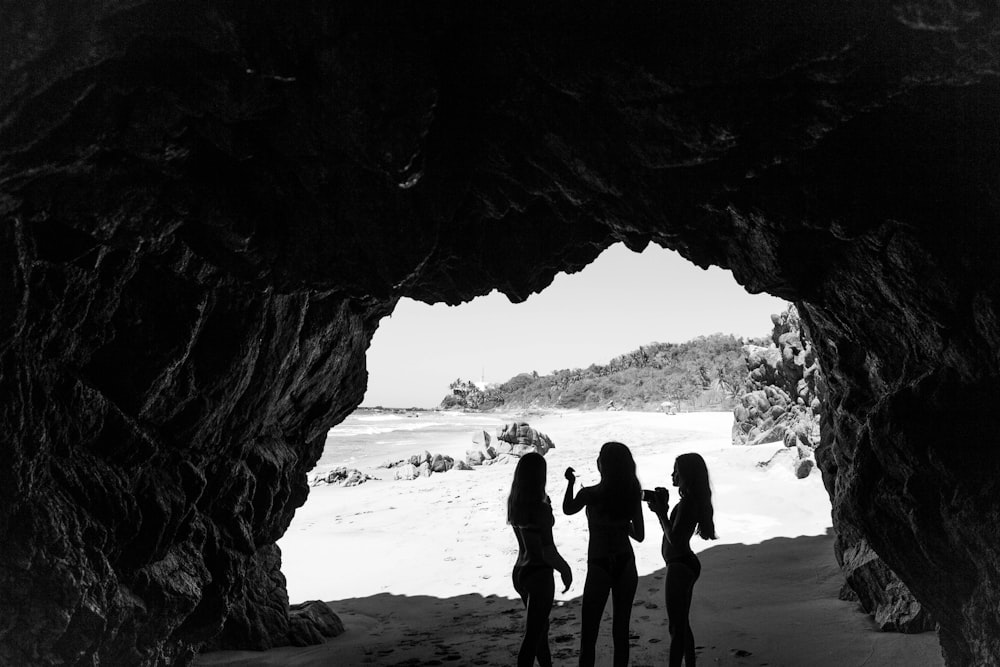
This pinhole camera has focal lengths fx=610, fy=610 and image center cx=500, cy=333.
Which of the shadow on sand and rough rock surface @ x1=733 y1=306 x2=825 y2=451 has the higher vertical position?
rough rock surface @ x1=733 y1=306 x2=825 y2=451

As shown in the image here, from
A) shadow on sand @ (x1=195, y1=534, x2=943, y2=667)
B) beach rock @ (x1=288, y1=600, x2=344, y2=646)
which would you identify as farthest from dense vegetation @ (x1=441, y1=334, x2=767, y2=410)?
beach rock @ (x1=288, y1=600, x2=344, y2=646)

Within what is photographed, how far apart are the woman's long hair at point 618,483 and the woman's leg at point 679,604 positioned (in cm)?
63

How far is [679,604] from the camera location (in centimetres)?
473

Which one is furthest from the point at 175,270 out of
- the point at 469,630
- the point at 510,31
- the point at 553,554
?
the point at 469,630

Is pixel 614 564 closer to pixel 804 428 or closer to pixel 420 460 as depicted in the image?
pixel 804 428

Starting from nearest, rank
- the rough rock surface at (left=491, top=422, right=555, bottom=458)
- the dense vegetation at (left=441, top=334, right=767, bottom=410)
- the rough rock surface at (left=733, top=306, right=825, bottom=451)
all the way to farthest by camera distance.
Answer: the rough rock surface at (left=733, top=306, right=825, bottom=451), the rough rock surface at (left=491, top=422, right=555, bottom=458), the dense vegetation at (left=441, top=334, right=767, bottom=410)

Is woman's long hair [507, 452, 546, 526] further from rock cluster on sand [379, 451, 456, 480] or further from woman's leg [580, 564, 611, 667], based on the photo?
rock cluster on sand [379, 451, 456, 480]

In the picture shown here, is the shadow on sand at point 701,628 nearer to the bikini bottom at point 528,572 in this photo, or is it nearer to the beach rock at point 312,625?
the beach rock at point 312,625

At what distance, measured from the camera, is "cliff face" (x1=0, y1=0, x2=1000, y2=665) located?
3.25m

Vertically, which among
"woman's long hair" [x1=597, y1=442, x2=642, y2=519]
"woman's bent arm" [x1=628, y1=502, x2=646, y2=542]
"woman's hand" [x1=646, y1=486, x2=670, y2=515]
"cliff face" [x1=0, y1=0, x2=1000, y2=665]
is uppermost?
"cliff face" [x1=0, y1=0, x2=1000, y2=665]

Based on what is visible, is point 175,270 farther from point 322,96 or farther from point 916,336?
point 916,336

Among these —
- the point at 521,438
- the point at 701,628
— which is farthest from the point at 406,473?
the point at 701,628

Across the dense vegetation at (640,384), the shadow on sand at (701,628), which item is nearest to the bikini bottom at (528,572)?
the shadow on sand at (701,628)

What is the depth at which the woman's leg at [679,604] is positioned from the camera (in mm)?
4707
